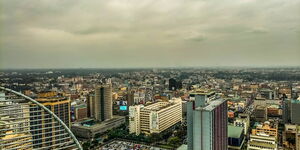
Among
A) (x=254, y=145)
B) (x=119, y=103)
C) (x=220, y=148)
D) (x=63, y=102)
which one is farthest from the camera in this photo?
(x=119, y=103)

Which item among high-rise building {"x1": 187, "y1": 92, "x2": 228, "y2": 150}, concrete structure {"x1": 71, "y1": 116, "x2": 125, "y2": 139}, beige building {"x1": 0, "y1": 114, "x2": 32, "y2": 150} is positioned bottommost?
concrete structure {"x1": 71, "y1": 116, "x2": 125, "y2": 139}

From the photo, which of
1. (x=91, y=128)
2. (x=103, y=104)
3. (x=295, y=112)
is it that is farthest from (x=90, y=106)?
(x=295, y=112)

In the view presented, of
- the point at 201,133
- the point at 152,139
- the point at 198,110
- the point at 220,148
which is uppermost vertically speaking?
the point at 198,110

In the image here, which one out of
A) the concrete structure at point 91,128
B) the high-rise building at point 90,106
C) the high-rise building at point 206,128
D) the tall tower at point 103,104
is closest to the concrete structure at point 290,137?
the high-rise building at point 206,128

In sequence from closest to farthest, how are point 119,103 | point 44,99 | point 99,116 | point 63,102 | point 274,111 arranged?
point 44,99 < point 63,102 < point 99,116 < point 274,111 < point 119,103

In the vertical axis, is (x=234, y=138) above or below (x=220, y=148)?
below

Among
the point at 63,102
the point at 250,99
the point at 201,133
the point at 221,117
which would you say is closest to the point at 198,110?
the point at 201,133

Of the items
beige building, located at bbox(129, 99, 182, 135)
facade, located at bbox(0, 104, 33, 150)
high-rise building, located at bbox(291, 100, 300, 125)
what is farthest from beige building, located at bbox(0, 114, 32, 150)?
high-rise building, located at bbox(291, 100, 300, 125)

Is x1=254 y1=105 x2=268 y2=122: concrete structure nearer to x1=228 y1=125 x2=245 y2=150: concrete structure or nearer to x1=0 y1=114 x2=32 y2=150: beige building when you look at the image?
x1=228 y1=125 x2=245 y2=150: concrete structure

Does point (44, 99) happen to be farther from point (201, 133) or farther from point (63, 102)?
point (201, 133)
